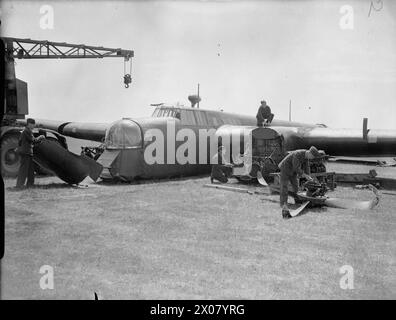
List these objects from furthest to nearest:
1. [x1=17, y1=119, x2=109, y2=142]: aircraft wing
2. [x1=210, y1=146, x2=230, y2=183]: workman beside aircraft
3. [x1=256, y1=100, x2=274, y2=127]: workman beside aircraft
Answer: [x1=17, y1=119, x2=109, y2=142]: aircraft wing < [x1=256, y1=100, x2=274, y2=127]: workman beside aircraft < [x1=210, y1=146, x2=230, y2=183]: workman beside aircraft

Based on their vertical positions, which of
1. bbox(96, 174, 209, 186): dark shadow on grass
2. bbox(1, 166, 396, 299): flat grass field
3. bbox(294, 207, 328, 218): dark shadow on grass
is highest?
bbox(1, 166, 396, 299): flat grass field

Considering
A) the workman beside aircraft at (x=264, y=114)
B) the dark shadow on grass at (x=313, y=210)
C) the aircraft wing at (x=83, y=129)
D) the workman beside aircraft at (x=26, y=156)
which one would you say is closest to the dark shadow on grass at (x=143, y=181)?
the workman beside aircraft at (x=26, y=156)

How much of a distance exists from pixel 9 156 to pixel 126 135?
5112mm

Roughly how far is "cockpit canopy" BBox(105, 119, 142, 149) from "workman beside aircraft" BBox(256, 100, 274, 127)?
15.1 feet

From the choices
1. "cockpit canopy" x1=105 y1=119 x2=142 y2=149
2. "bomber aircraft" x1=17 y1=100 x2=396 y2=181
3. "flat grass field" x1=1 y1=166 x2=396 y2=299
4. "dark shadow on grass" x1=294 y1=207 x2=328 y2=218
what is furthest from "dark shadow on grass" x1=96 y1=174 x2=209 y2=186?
"dark shadow on grass" x1=294 y1=207 x2=328 y2=218

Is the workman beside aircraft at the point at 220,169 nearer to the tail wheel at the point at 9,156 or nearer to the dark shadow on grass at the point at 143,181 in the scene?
the dark shadow on grass at the point at 143,181

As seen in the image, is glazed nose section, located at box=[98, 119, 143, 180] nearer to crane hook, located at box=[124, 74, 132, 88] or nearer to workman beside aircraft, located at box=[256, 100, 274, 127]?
workman beside aircraft, located at box=[256, 100, 274, 127]

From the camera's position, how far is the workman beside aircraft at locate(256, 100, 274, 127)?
1598 centimetres

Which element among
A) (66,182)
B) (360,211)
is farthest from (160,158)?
(360,211)

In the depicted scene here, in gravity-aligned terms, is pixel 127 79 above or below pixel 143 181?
above

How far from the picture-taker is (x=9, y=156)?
1634cm

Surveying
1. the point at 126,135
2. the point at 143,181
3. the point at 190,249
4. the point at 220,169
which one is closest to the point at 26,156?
the point at 126,135

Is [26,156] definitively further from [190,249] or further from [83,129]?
[83,129]

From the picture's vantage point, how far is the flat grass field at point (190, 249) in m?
4.96
